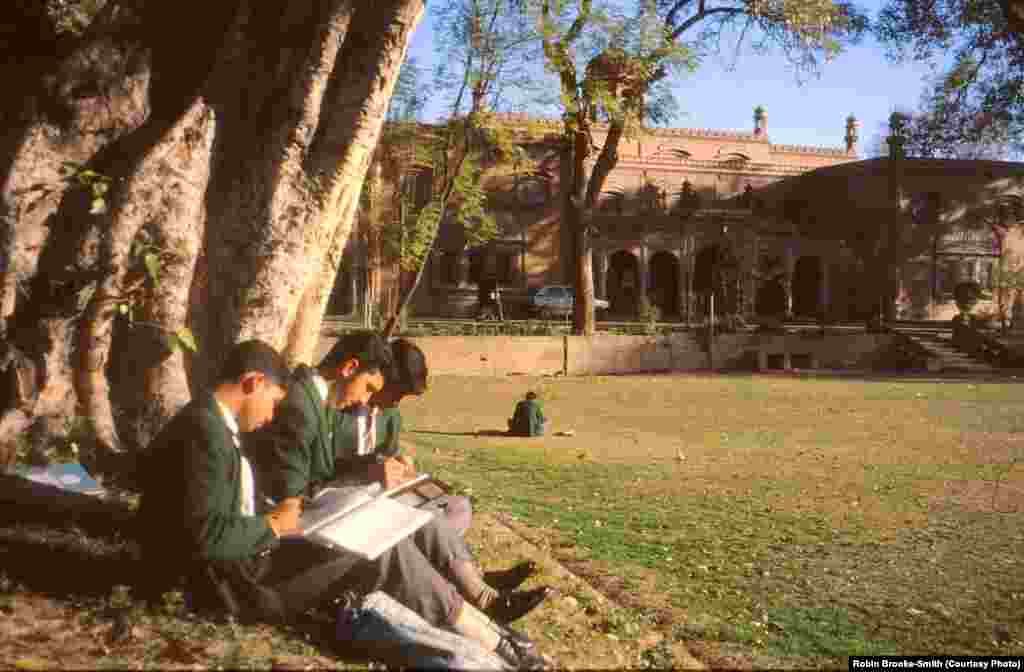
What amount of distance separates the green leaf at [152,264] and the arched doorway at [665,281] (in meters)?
33.5

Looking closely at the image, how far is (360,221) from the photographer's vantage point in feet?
79.9

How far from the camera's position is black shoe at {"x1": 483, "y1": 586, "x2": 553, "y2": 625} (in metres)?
3.83

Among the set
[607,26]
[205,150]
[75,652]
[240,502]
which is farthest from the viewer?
[607,26]

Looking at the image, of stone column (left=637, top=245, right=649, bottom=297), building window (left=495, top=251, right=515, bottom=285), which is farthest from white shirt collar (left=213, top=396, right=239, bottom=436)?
building window (left=495, top=251, right=515, bottom=285)

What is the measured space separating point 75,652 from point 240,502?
71 centimetres

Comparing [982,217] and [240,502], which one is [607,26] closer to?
[240,502]

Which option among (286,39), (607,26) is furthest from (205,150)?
(607,26)

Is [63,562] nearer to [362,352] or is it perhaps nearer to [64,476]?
[64,476]

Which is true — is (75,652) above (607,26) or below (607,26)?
below

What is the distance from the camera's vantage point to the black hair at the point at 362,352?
4754 mm

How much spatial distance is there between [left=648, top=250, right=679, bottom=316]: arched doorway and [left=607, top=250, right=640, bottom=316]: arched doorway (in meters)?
0.83

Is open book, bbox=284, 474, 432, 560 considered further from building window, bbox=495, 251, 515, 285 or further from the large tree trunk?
building window, bbox=495, 251, 515, 285

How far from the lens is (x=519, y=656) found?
3395 mm

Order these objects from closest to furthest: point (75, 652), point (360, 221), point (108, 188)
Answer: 1. point (75, 652)
2. point (108, 188)
3. point (360, 221)
